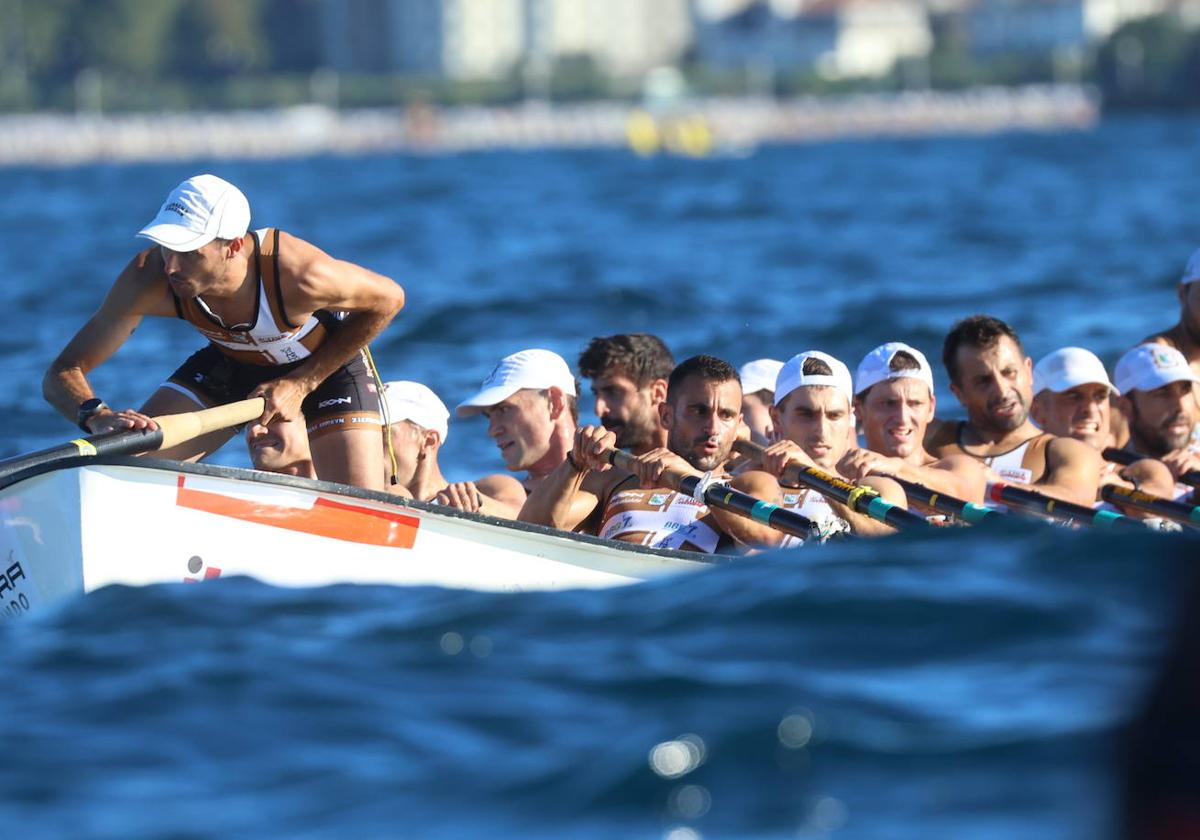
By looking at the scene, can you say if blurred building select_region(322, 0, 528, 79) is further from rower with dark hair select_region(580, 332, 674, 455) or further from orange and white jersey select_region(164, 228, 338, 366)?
orange and white jersey select_region(164, 228, 338, 366)

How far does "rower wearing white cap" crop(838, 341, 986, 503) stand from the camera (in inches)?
294

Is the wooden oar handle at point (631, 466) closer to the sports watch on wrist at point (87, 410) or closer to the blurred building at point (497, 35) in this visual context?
the sports watch on wrist at point (87, 410)

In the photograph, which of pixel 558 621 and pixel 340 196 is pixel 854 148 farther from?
pixel 558 621

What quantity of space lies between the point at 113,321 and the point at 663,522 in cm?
216

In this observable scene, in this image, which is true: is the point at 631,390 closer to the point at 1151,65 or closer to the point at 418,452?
the point at 418,452

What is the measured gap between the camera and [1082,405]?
8539 millimetres

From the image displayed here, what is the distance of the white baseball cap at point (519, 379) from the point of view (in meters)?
7.80

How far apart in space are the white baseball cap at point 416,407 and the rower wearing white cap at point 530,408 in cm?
33

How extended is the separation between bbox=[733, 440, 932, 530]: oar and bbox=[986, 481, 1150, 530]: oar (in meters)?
0.50

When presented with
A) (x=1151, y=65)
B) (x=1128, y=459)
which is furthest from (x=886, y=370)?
(x=1151, y=65)

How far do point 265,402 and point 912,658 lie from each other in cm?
283

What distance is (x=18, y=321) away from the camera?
1945 centimetres

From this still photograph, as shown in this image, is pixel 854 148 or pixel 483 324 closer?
pixel 483 324

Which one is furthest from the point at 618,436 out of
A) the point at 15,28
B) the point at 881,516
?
the point at 15,28
